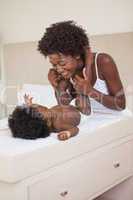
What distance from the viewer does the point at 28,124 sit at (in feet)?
3.57

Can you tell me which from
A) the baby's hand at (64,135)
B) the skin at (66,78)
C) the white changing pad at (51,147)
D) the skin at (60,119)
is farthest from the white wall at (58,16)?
the baby's hand at (64,135)

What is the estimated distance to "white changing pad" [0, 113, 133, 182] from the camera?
0.93m

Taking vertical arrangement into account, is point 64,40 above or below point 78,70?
above

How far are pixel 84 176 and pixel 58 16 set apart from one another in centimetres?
108

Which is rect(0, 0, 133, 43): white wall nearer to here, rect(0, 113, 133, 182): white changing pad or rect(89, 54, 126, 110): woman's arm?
rect(89, 54, 126, 110): woman's arm

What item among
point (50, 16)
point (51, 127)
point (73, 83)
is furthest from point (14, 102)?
point (51, 127)

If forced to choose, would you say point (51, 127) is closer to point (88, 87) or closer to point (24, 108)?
point (24, 108)

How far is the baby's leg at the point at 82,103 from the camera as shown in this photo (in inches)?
53.7

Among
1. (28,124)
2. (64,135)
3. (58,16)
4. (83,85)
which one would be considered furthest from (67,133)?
(58,16)

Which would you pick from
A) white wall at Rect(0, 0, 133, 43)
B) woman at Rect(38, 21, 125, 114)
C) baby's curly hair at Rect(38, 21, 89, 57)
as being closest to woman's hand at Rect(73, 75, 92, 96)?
woman at Rect(38, 21, 125, 114)

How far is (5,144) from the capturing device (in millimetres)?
1034

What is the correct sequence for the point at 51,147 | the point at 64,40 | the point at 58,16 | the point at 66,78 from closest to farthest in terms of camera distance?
the point at 51,147 → the point at 64,40 → the point at 66,78 → the point at 58,16

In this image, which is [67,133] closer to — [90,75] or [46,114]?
[46,114]

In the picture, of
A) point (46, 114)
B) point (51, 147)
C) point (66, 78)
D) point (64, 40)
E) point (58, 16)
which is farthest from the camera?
point (58, 16)
